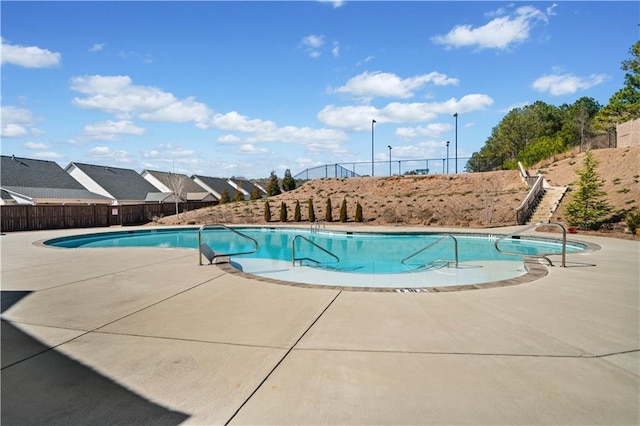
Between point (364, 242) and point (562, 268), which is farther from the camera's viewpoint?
point (364, 242)

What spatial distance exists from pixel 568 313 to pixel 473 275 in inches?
133

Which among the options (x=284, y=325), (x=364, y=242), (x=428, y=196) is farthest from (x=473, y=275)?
(x=428, y=196)

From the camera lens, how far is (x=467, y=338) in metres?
3.89

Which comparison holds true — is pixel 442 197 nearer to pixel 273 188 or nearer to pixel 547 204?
pixel 547 204

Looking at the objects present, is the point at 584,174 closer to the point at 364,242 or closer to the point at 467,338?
the point at 364,242

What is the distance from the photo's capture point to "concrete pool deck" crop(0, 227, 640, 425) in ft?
8.39

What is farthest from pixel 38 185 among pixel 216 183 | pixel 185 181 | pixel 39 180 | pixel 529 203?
pixel 529 203

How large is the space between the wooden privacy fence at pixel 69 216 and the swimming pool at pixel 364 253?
18.4 feet

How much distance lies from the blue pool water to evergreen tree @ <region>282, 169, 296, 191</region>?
54.8 ft

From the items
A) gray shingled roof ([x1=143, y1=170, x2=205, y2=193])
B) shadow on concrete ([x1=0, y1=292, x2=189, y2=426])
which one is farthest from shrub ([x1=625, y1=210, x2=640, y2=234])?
gray shingled roof ([x1=143, y1=170, x2=205, y2=193])

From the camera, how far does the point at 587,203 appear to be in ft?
51.1

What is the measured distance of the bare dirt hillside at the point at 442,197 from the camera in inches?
826

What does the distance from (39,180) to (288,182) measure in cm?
2241

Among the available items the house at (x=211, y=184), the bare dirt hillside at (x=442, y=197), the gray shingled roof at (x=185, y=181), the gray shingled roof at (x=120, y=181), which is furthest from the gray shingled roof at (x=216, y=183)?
the bare dirt hillside at (x=442, y=197)
